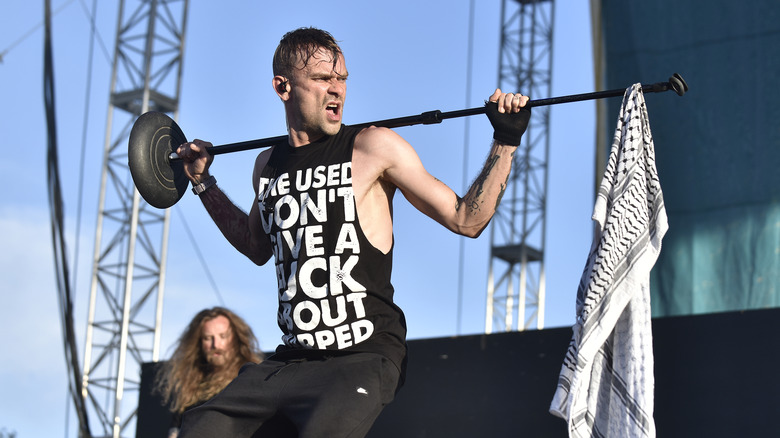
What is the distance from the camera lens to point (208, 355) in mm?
4012

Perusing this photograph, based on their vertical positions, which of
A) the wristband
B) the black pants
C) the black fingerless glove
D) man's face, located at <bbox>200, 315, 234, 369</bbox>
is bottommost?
the black pants

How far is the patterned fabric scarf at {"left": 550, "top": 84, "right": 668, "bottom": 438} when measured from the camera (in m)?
2.32

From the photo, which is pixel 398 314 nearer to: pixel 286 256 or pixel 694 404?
pixel 286 256

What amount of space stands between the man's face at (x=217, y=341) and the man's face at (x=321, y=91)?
6.22ft

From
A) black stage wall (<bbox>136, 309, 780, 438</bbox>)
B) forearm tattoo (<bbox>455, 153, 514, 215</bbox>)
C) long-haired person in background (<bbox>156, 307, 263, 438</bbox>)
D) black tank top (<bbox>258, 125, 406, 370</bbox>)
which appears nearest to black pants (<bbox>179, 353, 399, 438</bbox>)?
black tank top (<bbox>258, 125, 406, 370</bbox>)

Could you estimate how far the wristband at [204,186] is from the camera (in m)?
2.69

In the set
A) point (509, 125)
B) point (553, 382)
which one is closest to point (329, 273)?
point (509, 125)

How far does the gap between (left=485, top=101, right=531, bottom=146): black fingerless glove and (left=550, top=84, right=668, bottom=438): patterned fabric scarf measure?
0.31 meters

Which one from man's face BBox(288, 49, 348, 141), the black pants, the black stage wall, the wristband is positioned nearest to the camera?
the black pants

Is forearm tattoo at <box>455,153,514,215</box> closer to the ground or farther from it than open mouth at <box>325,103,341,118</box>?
closer to the ground

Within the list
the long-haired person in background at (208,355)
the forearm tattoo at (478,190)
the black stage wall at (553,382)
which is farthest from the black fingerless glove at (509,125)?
the long-haired person in background at (208,355)

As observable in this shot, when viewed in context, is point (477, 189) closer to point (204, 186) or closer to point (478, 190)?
point (478, 190)

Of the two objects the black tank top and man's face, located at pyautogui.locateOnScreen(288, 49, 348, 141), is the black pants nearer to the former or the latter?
the black tank top

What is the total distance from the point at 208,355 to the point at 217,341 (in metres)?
0.07
